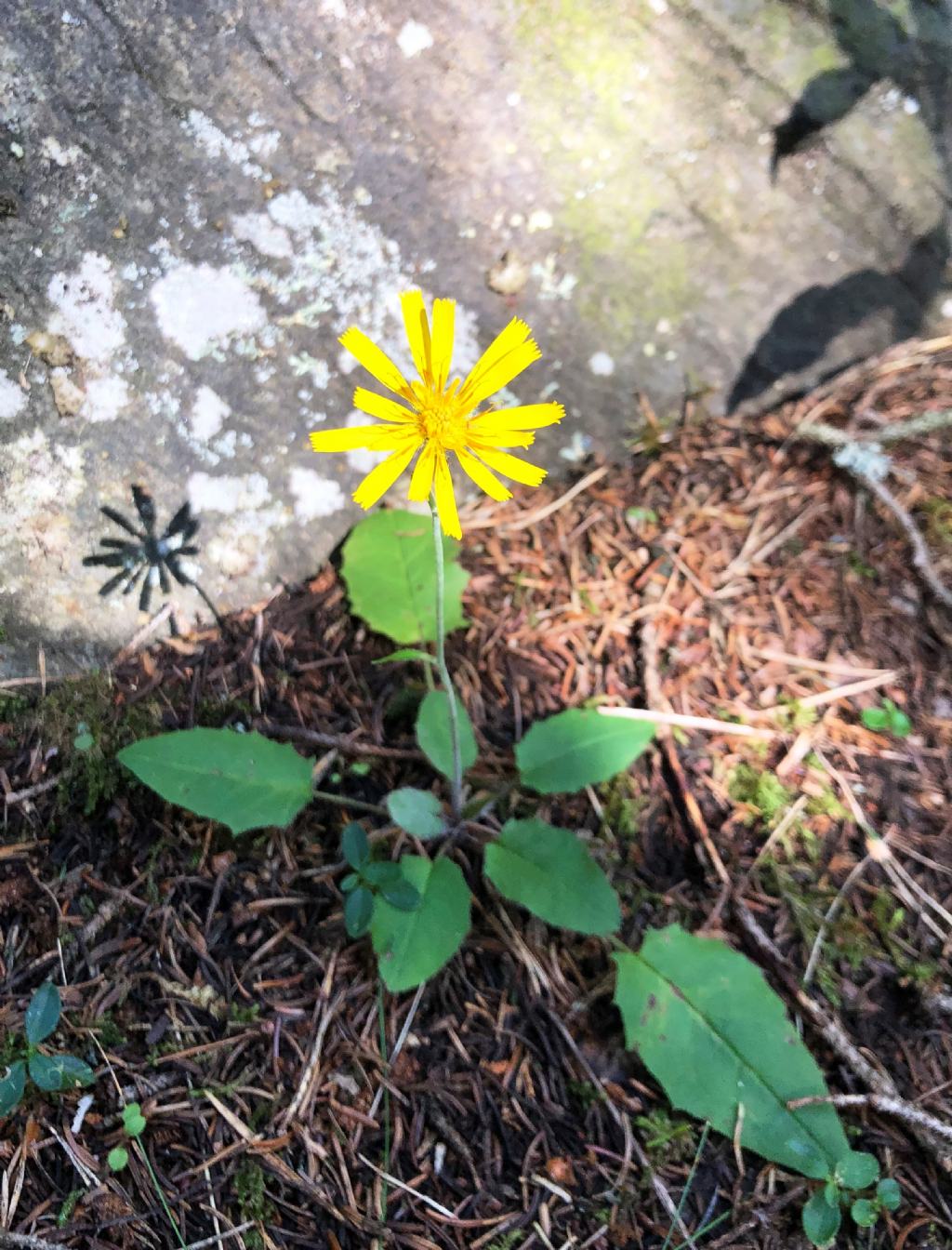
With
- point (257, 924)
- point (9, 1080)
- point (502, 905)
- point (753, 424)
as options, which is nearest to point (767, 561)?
point (753, 424)

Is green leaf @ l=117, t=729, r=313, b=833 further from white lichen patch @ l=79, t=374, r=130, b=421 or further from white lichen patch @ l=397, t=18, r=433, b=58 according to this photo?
white lichen patch @ l=397, t=18, r=433, b=58

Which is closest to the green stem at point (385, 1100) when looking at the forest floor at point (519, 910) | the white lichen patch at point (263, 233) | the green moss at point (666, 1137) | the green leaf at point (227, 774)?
the forest floor at point (519, 910)

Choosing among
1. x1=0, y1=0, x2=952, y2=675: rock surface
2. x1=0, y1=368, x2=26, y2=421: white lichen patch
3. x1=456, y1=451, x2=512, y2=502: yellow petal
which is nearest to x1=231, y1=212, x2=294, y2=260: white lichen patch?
x1=0, y1=0, x2=952, y2=675: rock surface

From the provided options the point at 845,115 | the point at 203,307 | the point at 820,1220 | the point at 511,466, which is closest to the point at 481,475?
the point at 511,466

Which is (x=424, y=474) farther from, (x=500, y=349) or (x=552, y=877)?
(x=552, y=877)

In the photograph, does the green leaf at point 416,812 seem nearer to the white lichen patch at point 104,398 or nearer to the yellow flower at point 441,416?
the yellow flower at point 441,416

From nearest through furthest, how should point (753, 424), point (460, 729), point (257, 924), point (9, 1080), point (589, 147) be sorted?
point (9, 1080), point (257, 924), point (460, 729), point (589, 147), point (753, 424)

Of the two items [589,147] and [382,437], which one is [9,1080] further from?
[589,147]
